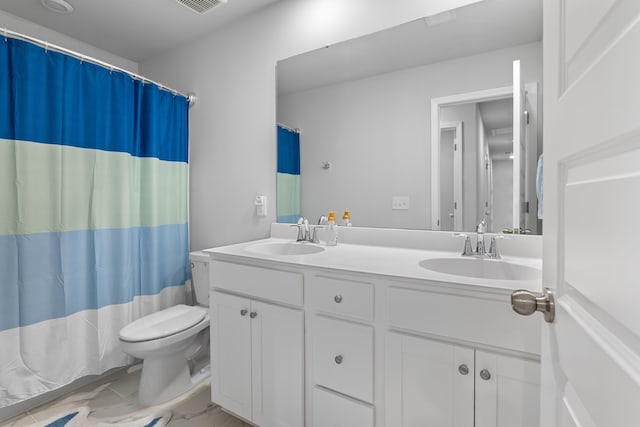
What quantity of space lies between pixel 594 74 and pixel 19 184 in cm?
215

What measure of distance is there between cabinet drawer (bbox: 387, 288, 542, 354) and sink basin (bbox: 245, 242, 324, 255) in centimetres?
74

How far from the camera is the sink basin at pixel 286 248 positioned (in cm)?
175

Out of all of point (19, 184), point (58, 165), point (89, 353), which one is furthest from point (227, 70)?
point (89, 353)

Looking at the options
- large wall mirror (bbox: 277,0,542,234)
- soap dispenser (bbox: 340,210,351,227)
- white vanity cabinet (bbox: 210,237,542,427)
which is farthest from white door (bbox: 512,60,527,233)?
soap dispenser (bbox: 340,210,351,227)

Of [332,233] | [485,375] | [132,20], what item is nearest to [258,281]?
[332,233]

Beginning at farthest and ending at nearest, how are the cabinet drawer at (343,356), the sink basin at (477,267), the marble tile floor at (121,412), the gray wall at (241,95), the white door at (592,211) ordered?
1. the gray wall at (241,95)
2. the marble tile floor at (121,412)
3. the sink basin at (477,267)
4. the cabinet drawer at (343,356)
5. the white door at (592,211)

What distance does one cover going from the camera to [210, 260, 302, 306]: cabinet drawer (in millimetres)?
1303

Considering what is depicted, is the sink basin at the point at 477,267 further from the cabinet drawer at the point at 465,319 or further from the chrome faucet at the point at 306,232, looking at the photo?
the chrome faucet at the point at 306,232

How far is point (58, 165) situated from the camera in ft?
5.45

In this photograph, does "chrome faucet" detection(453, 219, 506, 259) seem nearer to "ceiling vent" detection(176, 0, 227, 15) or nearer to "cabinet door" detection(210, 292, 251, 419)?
"cabinet door" detection(210, 292, 251, 419)

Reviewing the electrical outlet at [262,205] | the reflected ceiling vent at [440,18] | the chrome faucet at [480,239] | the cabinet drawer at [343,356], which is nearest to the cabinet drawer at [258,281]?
the cabinet drawer at [343,356]

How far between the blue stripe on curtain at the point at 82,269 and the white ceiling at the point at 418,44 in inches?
53.0

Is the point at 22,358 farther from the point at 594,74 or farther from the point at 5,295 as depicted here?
the point at 594,74

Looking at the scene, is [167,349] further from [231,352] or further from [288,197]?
[288,197]
